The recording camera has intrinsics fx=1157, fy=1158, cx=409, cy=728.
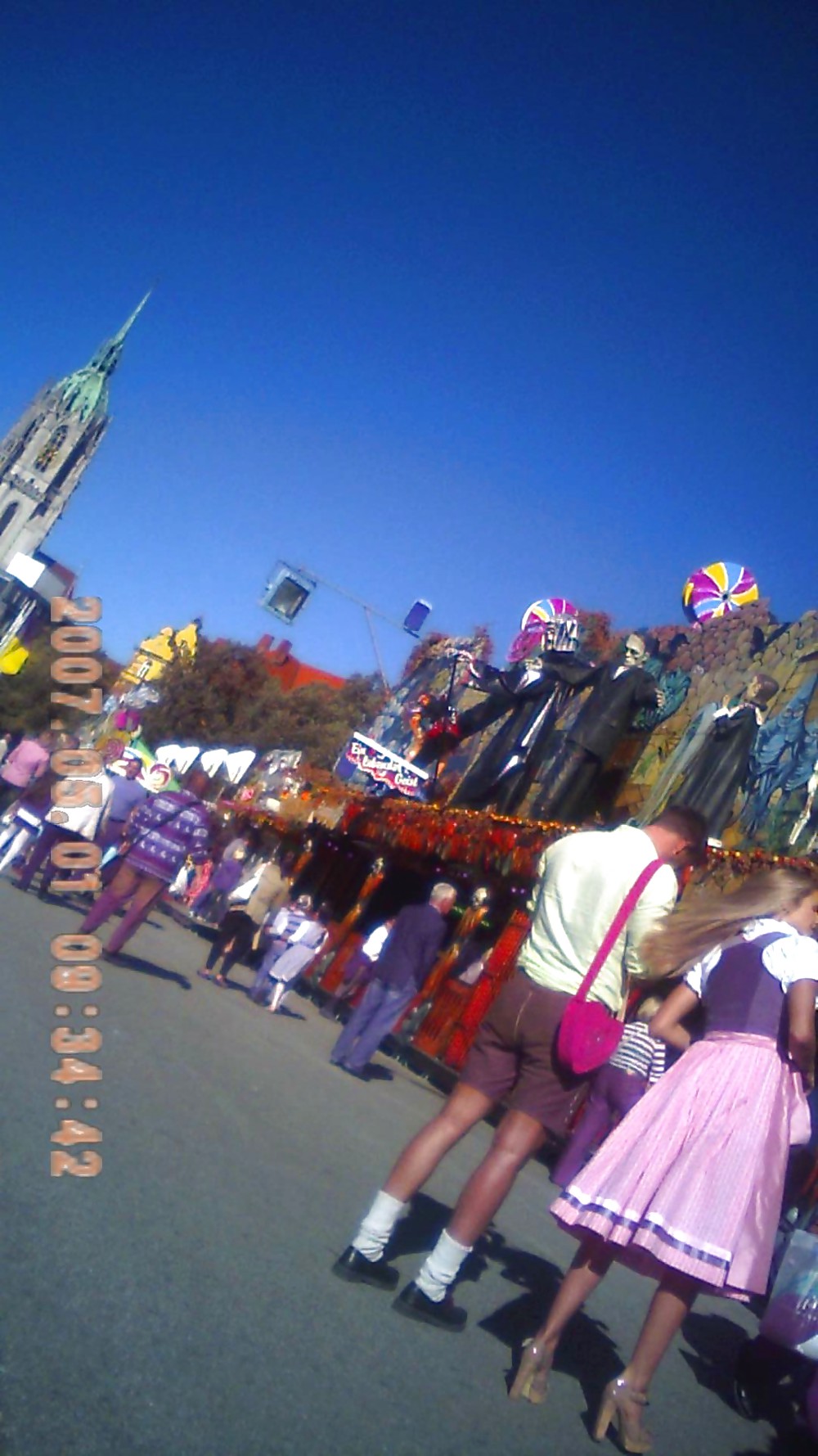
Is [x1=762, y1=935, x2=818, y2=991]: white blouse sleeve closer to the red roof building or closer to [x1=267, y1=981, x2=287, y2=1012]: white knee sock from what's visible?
[x1=267, y1=981, x2=287, y2=1012]: white knee sock

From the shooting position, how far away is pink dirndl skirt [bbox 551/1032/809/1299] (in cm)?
341

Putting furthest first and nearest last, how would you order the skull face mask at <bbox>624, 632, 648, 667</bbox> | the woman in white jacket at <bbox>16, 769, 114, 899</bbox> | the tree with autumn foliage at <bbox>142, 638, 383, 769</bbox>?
1. the tree with autumn foliage at <bbox>142, 638, 383, 769</bbox>
2. the skull face mask at <bbox>624, 632, 648, 667</bbox>
3. the woman in white jacket at <bbox>16, 769, 114, 899</bbox>

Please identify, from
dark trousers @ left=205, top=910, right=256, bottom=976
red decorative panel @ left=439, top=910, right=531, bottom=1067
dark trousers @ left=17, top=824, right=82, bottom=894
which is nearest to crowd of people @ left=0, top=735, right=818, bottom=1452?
dark trousers @ left=17, top=824, right=82, bottom=894

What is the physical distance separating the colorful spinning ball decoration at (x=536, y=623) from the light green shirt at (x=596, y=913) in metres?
13.2

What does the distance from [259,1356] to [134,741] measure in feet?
44.1

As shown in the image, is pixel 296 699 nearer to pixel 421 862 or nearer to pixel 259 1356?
pixel 421 862

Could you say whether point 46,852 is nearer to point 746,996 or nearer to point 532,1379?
point 532,1379

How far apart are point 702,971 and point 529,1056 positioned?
0.66 meters

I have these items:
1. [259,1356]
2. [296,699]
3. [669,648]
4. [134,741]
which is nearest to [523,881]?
[669,648]

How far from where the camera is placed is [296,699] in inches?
1833

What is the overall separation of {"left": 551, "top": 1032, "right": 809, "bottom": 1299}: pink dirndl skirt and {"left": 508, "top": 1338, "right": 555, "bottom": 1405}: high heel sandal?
14.9 inches

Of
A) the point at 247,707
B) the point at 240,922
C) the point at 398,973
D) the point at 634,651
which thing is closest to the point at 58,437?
the point at 398,973

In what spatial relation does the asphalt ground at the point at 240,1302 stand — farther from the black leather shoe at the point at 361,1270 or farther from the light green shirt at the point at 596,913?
the light green shirt at the point at 596,913

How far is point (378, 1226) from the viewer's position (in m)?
3.78
